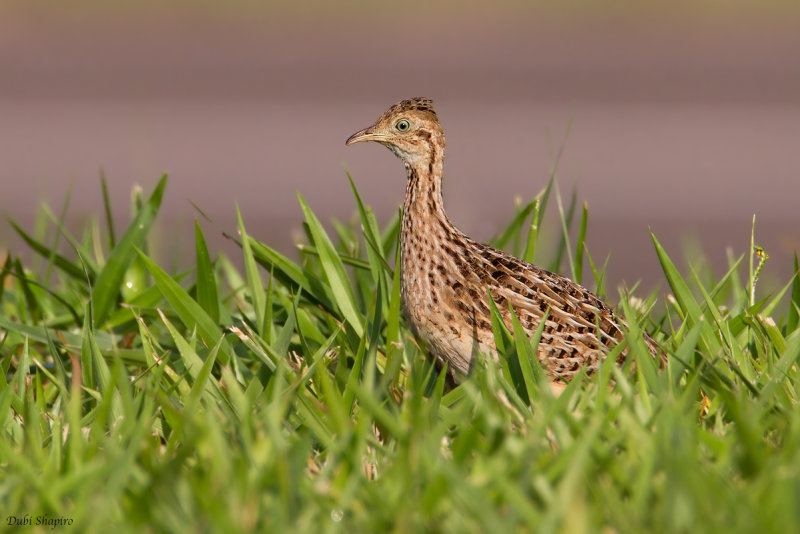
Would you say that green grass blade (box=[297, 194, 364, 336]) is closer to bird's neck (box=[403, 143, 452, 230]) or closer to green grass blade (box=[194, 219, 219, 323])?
bird's neck (box=[403, 143, 452, 230])

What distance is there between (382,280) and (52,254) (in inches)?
68.4

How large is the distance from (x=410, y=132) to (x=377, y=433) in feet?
4.75

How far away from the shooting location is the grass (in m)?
2.67

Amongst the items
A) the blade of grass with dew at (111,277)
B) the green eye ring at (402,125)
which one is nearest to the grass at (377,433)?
the blade of grass with dew at (111,277)

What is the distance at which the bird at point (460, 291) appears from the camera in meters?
4.27

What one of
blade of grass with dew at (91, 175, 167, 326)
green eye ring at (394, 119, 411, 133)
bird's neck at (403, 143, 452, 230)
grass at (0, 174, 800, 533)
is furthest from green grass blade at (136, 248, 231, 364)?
green eye ring at (394, 119, 411, 133)

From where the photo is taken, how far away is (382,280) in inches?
189

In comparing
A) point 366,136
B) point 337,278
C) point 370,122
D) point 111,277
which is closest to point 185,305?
point 337,278

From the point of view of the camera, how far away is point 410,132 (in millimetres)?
4711

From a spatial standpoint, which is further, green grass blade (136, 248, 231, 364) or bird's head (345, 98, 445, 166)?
bird's head (345, 98, 445, 166)

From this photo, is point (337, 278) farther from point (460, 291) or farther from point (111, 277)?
point (111, 277)

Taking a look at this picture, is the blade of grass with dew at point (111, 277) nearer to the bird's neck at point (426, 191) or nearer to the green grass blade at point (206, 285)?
the green grass blade at point (206, 285)

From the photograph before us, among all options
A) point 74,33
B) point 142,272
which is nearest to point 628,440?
point 142,272

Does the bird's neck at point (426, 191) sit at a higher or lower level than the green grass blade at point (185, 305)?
higher
